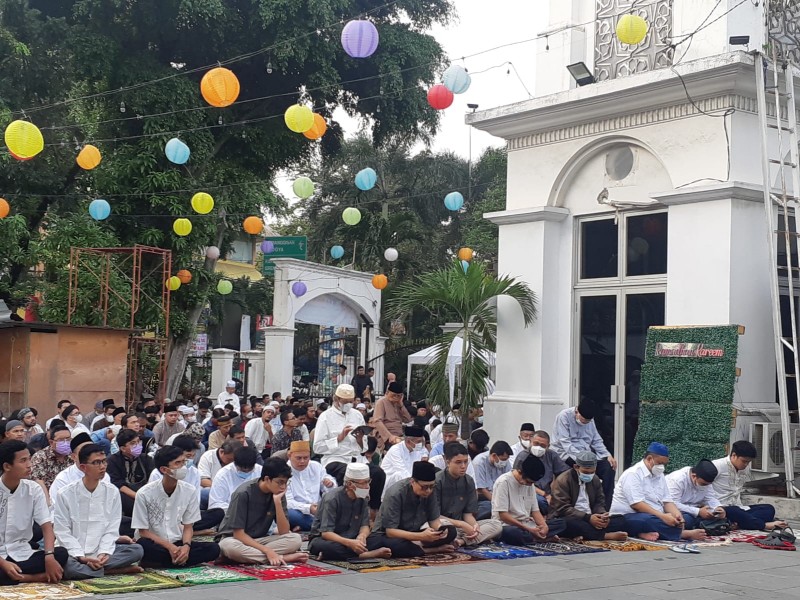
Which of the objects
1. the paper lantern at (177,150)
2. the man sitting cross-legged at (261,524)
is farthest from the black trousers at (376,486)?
the paper lantern at (177,150)

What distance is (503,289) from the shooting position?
14617 millimetres

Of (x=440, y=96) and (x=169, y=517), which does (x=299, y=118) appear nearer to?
(x=440, y=96)

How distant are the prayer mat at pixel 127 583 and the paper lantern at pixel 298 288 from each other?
16865 mm

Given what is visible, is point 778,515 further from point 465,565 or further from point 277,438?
point 277,438

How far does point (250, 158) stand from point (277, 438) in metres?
13.4

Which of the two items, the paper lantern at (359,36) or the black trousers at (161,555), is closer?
the black trousers at (161,555)

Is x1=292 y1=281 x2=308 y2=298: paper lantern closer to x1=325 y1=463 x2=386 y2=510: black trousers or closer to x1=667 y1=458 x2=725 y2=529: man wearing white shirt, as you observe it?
x1=325 y1=463 x2=386 y2=510: black trousers

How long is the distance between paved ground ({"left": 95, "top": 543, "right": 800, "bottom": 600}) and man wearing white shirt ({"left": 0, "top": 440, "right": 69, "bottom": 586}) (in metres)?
0.75

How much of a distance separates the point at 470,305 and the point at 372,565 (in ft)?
22.1

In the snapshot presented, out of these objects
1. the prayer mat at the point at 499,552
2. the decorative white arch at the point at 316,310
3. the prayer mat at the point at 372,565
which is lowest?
the prayer mat at the point at 372,565

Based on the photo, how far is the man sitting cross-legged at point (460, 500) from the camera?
955cm

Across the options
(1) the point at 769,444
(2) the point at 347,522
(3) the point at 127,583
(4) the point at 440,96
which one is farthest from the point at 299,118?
(3) the point at 127,583

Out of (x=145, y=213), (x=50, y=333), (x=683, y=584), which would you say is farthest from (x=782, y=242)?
(x=145, y=213)

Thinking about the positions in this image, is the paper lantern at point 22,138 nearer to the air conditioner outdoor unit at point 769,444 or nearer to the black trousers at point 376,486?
the black trousers at point 376,486
